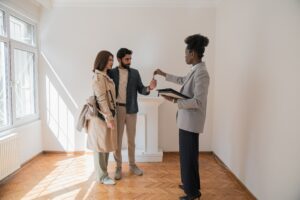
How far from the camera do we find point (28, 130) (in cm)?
345

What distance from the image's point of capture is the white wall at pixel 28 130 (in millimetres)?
3093

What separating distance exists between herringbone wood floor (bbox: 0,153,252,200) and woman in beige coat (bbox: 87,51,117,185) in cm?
28

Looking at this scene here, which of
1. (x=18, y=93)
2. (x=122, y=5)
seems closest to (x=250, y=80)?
(x=122, y=5)

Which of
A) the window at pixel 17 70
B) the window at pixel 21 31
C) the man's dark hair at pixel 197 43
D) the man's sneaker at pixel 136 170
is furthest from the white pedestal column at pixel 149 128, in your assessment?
the window at pixel 21 31

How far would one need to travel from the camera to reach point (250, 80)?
8.13 ft

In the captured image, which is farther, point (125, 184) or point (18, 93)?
point (18, 93)

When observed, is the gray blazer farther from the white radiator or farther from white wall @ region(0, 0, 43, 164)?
white wall @ region(0, 0, 43, 164)

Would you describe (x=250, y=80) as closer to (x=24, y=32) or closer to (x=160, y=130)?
(x=160, y=130)

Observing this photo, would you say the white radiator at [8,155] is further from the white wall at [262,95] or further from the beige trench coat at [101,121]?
the white wall at [262,95]

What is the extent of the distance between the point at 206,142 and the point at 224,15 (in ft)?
6.87

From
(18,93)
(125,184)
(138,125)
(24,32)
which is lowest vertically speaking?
(125,184)

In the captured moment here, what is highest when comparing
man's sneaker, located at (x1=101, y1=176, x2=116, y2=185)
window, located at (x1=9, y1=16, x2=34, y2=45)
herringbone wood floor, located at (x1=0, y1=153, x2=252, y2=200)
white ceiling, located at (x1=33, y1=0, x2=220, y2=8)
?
white ceiling, located at (x1=33, y1=0, x2=220, y2=8)

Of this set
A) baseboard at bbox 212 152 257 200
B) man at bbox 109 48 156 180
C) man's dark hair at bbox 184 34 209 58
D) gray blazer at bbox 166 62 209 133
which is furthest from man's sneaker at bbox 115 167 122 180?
man's dark hair at bbox 184 34 209 58

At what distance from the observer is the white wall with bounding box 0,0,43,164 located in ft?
10.1
